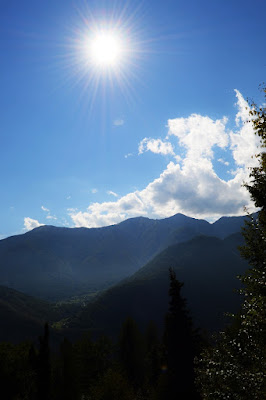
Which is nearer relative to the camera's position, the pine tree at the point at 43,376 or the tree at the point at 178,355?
the tree at the point at 178,355

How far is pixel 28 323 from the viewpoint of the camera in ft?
647

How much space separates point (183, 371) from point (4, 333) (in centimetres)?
19189

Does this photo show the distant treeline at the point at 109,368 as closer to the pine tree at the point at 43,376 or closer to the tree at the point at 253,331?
the pine tree at the point at 43,376

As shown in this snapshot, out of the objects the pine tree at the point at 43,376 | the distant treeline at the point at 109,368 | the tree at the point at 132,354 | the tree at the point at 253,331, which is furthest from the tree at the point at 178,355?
the tree at the point at 132,354

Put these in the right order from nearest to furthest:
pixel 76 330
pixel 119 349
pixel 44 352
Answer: pixel 44 352 < pixel 119 349 < pixel 76 330

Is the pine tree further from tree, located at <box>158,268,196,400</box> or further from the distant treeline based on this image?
tree, located at <box>158,268,196,400</box>

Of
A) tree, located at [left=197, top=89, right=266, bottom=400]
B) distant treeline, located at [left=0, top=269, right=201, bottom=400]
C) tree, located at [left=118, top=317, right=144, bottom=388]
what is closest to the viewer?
tree, located at [left=197, top=89, right=266, bottom=400]

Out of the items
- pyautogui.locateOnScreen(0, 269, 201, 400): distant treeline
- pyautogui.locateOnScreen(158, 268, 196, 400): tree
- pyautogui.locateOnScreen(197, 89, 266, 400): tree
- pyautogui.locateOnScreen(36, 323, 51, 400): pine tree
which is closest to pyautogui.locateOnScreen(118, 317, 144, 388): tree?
pyautogui.locateOnScreen(0, 269, 201, 400): distant treeline

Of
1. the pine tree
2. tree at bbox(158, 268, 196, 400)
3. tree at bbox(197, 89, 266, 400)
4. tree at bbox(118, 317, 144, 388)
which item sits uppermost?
tree at bbox(197, 89, 266, 400)

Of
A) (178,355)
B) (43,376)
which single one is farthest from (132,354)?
(178,355)

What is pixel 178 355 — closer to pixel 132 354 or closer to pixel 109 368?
pixel 109 368

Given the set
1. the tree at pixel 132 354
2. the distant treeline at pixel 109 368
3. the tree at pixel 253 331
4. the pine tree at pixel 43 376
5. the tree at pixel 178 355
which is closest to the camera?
the tree at pixel 253 331

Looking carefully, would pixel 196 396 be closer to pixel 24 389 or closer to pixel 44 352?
pixel 44 352

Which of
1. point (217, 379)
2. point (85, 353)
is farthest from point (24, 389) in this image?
point (217, 379)
